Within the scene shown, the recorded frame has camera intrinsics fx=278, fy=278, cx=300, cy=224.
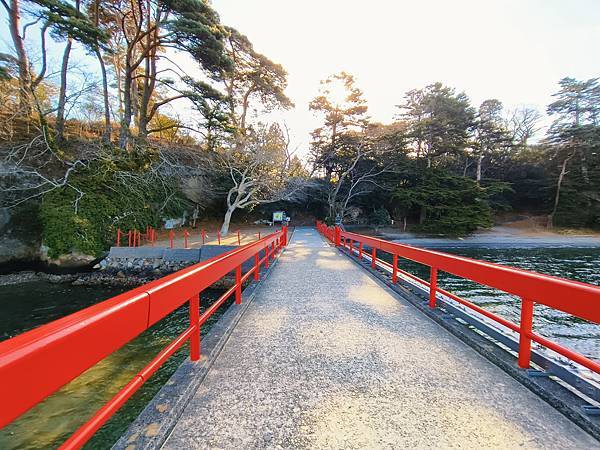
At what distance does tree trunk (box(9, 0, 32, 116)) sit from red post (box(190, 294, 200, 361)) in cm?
1552

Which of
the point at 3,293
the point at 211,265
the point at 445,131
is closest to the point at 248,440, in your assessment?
the point at 211,265

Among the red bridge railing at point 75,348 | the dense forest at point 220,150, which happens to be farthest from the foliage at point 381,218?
the red bridge railing at point 75,348

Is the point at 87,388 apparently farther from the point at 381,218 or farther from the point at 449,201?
the point at 449,201

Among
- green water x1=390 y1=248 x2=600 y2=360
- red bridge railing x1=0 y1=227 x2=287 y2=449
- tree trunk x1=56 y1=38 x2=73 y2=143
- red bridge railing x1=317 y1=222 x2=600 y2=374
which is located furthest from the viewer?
tree trunk x1=56 y1=38 x2=73 y2=143

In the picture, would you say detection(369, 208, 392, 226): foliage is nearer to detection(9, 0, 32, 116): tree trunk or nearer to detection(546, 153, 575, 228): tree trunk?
detection(546, 153, 575, 228): tree trunk

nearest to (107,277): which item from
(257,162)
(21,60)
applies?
(257,162)

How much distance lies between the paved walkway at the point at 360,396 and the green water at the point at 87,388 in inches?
57.4

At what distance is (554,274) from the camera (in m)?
12.0

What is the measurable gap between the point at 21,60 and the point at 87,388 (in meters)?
17.4

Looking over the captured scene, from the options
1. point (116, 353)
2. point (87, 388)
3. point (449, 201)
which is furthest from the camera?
point (449, 201)

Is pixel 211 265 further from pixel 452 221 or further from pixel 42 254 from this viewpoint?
pixel 452 221

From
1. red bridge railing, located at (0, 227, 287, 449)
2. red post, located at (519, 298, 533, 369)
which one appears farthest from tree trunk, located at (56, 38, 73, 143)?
red post, located at (519, 298, 533, 369)

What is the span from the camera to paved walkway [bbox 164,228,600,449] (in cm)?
176

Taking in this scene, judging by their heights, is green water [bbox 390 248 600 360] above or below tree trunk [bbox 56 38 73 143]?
below
